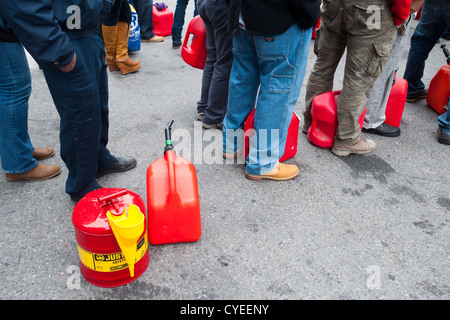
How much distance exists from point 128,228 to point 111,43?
322cm

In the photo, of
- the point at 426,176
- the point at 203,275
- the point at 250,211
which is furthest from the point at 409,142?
the point at 203,275

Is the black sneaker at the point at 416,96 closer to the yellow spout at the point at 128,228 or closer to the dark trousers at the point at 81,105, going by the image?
the dark trousers at the point at 81,105

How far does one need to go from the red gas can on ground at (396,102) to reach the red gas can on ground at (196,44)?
1.74 m

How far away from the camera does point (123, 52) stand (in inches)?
170

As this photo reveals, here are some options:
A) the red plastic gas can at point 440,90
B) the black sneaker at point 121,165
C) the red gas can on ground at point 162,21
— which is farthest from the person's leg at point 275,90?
the red gas can on ground at point 162,21

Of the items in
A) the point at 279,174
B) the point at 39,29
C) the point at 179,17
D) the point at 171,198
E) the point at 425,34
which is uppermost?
the point at 39,29

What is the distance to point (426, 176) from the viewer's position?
110 inches

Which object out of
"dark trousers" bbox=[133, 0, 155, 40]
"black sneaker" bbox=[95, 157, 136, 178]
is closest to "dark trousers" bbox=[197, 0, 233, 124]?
"black sneaker" bbox=[95, 157, 136, 178]

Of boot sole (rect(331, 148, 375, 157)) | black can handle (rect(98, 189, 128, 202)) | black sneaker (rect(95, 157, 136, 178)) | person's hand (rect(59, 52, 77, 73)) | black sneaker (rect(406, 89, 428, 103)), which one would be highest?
person's hand (rect(59, 52, 77, 73))

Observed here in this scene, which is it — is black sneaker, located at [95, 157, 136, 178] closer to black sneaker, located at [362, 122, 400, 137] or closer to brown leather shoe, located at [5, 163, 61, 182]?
brown leather shoe, located at [5, 163, 61, 182]

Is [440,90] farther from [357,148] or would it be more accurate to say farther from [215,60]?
[215,60]

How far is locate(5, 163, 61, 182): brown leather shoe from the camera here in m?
2.46

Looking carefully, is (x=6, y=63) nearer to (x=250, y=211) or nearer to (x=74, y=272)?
(x=74, y=272)

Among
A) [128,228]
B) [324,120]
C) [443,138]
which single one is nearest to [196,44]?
[324,120]
